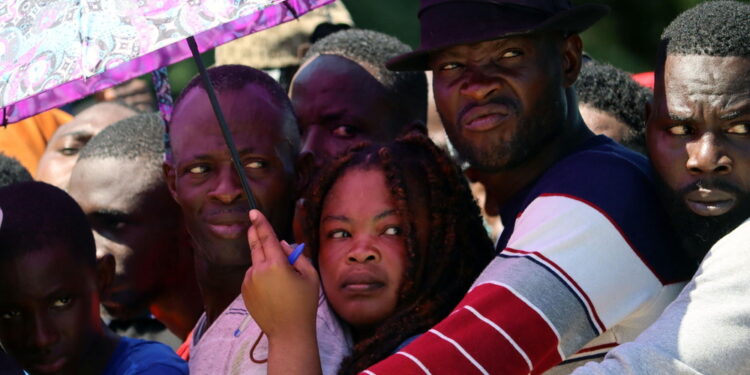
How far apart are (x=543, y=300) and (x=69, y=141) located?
3758 mm

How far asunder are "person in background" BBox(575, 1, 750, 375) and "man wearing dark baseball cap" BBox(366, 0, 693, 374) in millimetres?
132

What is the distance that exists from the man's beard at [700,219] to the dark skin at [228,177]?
4.34 feet

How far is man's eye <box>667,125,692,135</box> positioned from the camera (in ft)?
10.2

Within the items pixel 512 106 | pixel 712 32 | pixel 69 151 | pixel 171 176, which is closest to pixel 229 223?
pixel 171 176

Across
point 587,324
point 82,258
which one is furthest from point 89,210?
point 587,324

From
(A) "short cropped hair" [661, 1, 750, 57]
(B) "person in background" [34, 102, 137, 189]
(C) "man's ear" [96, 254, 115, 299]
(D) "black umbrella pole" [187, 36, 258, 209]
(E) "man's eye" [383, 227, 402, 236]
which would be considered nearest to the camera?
(A) "short cropped hair" [661, 1, 750, 57]

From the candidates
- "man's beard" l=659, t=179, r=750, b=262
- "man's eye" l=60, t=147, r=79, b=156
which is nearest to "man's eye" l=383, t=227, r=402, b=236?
"man's beard" l=659, t=179, r=750, b=262

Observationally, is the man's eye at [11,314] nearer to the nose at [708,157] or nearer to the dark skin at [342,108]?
the dark skin at [342,108]

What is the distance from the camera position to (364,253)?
3.37 meters

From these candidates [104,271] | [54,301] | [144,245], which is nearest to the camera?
[54,301]

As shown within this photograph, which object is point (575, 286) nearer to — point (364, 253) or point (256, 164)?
point (364, 253)

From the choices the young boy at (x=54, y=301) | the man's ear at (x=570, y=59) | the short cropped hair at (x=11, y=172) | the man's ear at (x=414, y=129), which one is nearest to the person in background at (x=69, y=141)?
the short cropped hair at (x=11, y=172)

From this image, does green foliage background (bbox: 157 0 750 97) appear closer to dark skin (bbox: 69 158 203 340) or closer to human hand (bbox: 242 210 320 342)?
dark skin (bbox: 69 158 203 340)

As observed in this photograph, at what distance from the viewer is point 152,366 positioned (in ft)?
12.1
